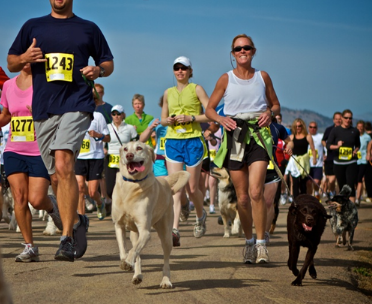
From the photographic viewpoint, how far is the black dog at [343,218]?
35.0ft

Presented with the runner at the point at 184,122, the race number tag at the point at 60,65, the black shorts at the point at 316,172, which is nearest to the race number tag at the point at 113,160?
the runner at the point at 184,122

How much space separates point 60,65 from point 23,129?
1.71 m

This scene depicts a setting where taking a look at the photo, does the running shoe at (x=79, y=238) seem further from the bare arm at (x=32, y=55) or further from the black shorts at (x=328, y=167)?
the black shorts at (x=328, y=167)

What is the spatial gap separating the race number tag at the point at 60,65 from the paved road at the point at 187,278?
1775mm

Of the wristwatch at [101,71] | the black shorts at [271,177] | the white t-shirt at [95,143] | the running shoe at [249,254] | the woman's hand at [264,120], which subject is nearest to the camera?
the wristwatch at [101,71]

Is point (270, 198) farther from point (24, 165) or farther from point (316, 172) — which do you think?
point (316, 172)

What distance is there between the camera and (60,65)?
6195mm

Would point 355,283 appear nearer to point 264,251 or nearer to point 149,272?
point 264,251

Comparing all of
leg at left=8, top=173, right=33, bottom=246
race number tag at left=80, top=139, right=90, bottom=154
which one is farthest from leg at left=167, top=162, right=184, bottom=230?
race number tag at left=80, top=139, right=90, bottom=154

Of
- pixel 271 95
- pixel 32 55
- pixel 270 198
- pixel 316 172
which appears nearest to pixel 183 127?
pixel 270 198

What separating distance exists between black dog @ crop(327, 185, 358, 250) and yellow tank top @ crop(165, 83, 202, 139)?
240 cm

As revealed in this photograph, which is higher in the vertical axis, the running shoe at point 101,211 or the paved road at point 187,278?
the paved road at point 187,278

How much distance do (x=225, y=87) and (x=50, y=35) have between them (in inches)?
91.0

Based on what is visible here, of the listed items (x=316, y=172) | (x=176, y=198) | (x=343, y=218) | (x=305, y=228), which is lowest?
(x=316, y=172)
